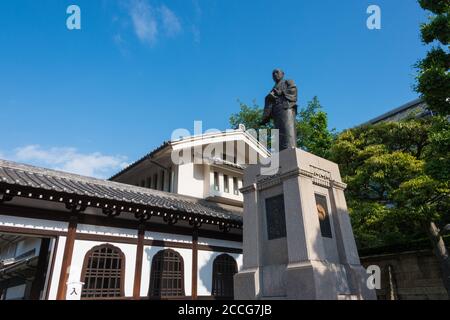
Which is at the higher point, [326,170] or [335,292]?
[326,170]

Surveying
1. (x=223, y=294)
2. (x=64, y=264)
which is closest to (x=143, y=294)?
(x=64, y=264)

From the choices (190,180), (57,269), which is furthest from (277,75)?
(57,269)

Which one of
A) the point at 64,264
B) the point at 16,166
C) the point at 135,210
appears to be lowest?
Answer: the point at 64,264

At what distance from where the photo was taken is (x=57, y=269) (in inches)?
378

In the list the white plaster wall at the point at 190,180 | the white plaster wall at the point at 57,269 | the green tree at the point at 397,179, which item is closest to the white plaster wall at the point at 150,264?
the white plaster wall at the point at 57,269

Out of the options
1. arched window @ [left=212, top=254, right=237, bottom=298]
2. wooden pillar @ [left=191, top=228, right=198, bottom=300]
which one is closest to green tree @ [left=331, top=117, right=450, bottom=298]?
arched window @ [left=212, top=254, right=237, bottom=298]

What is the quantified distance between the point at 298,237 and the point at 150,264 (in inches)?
241

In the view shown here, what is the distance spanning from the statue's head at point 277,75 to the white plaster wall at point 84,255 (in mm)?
8069

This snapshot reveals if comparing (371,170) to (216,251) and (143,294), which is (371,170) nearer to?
(216,251)

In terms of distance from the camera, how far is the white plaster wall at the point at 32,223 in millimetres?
9328

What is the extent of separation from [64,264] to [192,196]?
8.30 meters

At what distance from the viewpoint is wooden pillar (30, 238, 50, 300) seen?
36.5 feet

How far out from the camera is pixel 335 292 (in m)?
7.62
